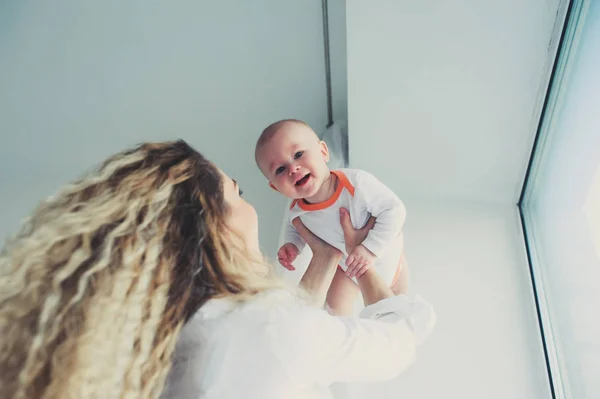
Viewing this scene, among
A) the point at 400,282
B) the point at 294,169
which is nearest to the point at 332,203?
the point at 294,169

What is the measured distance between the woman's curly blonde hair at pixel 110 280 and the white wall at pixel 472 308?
0.71 metres

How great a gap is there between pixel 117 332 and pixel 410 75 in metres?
1.13

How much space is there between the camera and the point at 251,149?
226 cm

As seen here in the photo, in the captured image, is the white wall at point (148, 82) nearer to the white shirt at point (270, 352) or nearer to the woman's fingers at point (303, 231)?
the woman's fingers at point (303, 231)

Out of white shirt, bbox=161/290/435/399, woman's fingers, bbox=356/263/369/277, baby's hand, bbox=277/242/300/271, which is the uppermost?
baby's hand, bbox=277/242/300/271

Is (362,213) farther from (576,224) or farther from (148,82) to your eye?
(148,82)

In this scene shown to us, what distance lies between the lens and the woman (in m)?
0.66

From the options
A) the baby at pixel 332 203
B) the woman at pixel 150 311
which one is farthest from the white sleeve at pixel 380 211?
the woman at pixel 150 311

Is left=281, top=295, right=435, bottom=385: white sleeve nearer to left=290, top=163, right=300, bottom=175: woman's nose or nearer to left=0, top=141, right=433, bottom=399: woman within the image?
left=0, top=141, right=433, bottom=399: woman

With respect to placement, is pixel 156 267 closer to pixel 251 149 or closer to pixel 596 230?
pixel 596 230

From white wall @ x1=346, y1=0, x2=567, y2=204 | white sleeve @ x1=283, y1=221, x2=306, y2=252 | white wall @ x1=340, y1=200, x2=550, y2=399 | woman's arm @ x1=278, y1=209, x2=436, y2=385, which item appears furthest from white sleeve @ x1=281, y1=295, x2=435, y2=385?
white wall @ x1=346, y1=0, x2=567, y2=204

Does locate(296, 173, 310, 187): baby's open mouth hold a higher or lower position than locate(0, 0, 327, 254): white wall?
lower

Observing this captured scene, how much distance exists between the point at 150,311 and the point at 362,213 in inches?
21.0

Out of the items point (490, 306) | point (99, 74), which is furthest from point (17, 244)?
point (99, 74)
